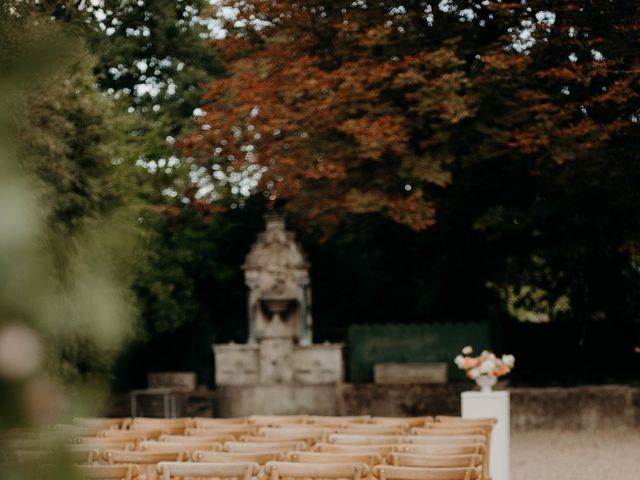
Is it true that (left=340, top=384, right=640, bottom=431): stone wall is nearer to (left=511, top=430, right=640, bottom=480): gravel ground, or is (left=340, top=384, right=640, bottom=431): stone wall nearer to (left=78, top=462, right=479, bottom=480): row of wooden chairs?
(left=511, top=430, right=640, bottom=480): gravel ground

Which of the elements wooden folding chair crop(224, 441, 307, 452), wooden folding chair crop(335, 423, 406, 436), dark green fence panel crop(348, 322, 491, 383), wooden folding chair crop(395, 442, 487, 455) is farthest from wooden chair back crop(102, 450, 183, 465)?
dark green fence panel crop(348, 322, 491, 383)

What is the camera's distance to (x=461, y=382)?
868 inches

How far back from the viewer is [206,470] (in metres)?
6.95

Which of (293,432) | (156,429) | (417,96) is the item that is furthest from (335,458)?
(417,96)

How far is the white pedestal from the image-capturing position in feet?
38.5

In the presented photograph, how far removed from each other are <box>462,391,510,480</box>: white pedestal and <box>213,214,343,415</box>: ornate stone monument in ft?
30.9

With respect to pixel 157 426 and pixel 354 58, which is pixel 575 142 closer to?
pixel 354 58

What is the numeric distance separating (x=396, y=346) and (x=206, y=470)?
53.5 ft

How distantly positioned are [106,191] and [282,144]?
4.27 metres

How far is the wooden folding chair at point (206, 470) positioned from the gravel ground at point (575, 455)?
758 centimetres

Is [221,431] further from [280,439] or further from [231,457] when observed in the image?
[231,457]

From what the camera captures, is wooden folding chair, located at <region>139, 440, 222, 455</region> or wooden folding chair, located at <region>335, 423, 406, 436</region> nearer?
wooden folding chair, located at <region>139, 440, 222, 455</region>

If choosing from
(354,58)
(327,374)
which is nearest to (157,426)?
(327,374)

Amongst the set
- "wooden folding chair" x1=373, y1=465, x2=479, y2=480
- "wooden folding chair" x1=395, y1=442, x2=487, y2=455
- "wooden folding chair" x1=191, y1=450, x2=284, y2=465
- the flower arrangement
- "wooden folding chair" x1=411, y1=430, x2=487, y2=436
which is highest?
the flower arrangement
